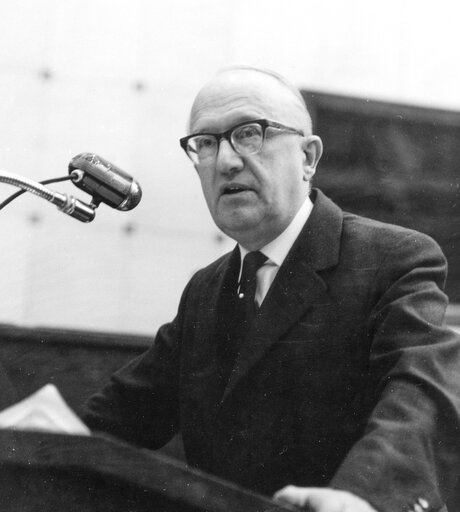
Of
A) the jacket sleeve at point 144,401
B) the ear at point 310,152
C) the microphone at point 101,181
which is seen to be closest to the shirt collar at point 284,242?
the ear at point 310,152

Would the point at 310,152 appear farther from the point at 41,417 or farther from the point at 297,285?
the point at 41,417

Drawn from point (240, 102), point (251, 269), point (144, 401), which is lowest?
point (144, 401)

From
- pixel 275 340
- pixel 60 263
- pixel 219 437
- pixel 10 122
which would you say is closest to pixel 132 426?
pixel 219 437

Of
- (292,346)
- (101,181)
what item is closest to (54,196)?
(101,181)

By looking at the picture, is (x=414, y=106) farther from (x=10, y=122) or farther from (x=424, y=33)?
(x=10, y=122)

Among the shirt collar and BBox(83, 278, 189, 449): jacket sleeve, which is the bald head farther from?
BBox(83, 278, 189, 449): jacket sleeve

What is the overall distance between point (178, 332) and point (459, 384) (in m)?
0.58

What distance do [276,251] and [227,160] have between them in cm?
19

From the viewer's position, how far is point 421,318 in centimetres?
105

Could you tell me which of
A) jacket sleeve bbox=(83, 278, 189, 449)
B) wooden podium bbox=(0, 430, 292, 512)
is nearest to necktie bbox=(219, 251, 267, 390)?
jacket sleeve bbox=(83, 278, 189, 449)

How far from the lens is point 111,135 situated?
1.70 metres

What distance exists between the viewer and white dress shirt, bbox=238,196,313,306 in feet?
4.25

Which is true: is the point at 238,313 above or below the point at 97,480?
below

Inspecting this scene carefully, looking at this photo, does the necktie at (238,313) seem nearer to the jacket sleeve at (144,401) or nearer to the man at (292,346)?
the man at (292,346)
